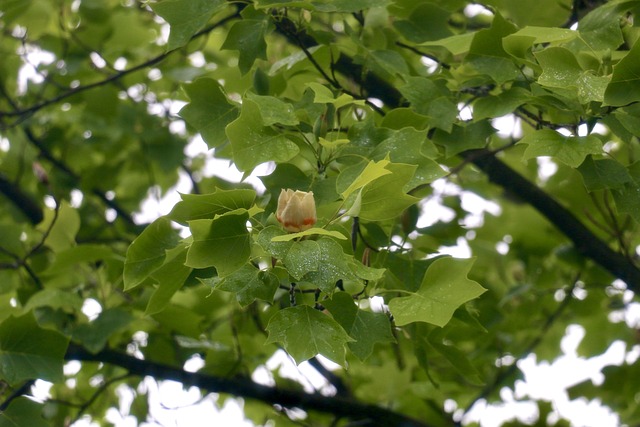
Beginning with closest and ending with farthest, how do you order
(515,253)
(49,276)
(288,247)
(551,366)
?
(288,247) < (49,276) < (515,253) < (551,366)

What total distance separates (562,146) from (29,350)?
3.32ft

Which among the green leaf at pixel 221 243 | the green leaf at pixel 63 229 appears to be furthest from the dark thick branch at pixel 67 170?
the green leaf at pixel 221 243

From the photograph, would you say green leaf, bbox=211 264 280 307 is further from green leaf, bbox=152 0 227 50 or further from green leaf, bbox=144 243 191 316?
green leaf, bbox=152 0 227 50

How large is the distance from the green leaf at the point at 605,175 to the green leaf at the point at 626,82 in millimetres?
198

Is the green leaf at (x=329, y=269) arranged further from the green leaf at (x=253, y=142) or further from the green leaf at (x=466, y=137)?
the green leaf at (x=466, y=137)

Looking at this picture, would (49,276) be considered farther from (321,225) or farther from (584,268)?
(584,268)

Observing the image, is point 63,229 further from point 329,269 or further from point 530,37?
point 530,37

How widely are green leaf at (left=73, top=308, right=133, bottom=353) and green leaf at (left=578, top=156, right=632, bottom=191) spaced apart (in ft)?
3.25

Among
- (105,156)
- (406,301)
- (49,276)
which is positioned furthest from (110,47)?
(406,301)

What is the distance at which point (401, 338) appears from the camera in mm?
2324

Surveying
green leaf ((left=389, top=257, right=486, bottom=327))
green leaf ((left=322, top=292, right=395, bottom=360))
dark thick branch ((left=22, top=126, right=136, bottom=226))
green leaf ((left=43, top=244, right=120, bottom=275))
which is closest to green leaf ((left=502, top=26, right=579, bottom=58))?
green leaf ((left=389, top=257, right=486, bottom=327))

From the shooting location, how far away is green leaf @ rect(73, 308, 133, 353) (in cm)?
178

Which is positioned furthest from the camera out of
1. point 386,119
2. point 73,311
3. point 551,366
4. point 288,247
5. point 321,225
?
point 551,366

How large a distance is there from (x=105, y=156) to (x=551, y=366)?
178 centimetres
